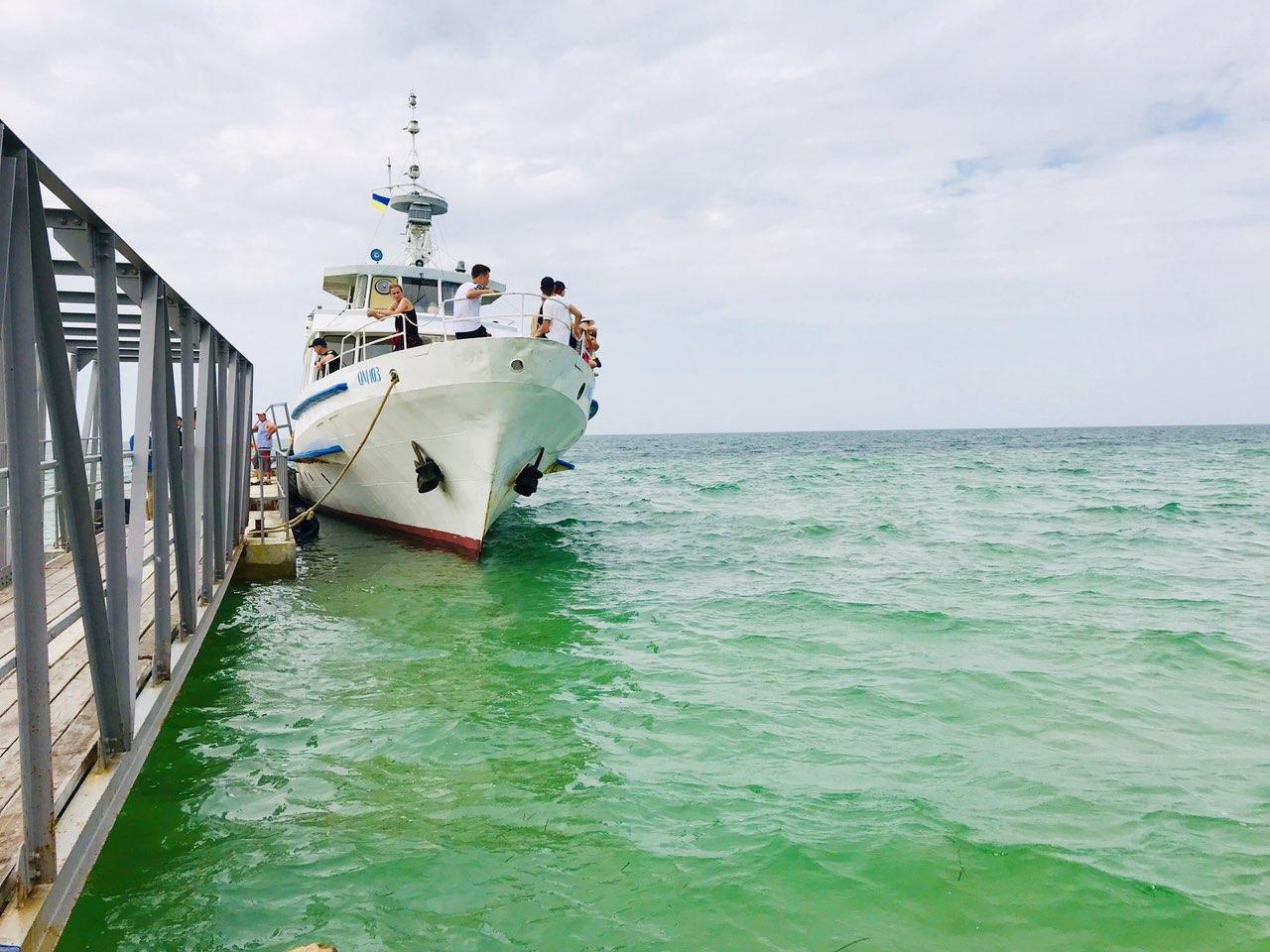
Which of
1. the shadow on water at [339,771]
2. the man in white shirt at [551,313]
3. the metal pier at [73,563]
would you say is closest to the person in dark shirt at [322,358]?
the man in white shirt at [551,313]

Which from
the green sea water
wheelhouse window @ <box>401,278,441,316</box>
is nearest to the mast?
wheelhouse window @ <box>401,278,441,316</box>

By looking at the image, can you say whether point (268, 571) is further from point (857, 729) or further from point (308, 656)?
point (857, 729)

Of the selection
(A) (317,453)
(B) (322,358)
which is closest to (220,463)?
(A) (317,453)

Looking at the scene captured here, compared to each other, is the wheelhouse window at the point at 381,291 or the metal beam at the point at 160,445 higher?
the wheelhouse window at the point at 381,291

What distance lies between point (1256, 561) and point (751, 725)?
1245 cm

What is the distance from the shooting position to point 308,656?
812 centimetres

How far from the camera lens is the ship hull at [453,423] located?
12.6 metres

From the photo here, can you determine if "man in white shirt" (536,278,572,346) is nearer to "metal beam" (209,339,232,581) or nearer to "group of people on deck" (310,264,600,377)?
"group of people on deck" (310,264,600,377)

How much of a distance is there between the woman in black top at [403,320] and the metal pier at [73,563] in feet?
21.8

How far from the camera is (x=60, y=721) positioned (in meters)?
4.22

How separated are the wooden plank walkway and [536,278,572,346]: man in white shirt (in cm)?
720

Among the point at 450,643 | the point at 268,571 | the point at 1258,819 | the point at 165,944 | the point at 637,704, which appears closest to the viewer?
the point at 165,944

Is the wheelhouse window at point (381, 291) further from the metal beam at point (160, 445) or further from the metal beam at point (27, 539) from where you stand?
the metal beam at point (27, 539)

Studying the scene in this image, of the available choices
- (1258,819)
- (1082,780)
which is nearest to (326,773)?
(1082,780)
